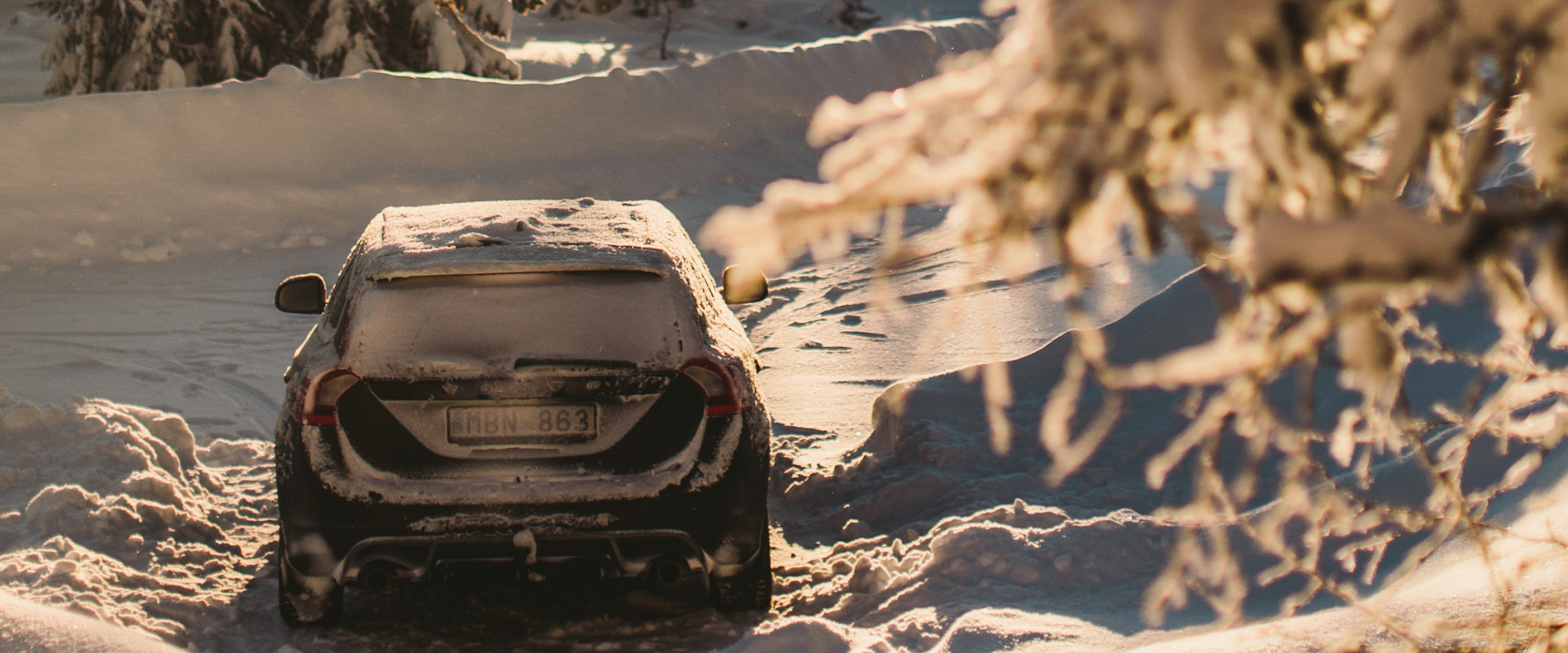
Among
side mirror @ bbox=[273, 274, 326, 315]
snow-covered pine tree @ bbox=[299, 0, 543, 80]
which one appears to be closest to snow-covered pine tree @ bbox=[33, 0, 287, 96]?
snow-covered pine tree @ bbox=[299, 0, 543, 80]

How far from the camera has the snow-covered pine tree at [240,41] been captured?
675 inches

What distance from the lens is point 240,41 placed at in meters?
17.5

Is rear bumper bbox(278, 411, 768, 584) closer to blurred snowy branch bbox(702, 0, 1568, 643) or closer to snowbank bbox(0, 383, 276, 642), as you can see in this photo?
snowbank bbox(0, 383, 276, 642)

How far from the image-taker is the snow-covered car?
3.94 m

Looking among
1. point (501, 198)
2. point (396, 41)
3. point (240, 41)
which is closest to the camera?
point (501, 198)

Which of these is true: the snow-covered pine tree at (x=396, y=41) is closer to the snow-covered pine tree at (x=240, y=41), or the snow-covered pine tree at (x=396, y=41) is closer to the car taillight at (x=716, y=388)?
the snow-covered pine tree at (x=240, y=41)

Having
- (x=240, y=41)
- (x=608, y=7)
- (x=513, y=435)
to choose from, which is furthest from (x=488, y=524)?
(x=608, y=7)

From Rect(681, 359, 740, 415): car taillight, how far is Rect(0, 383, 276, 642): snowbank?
207 cm

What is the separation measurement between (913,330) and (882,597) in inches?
174

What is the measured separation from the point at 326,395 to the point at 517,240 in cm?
88

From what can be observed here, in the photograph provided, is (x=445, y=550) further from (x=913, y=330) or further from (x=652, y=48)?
(x=652, y=48)

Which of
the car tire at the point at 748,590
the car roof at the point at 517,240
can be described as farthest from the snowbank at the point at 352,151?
the car tire at the point at 748,590

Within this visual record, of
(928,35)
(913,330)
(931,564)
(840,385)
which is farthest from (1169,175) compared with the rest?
(928,35)

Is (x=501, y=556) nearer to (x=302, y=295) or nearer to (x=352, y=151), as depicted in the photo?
(x=302, y=295)
